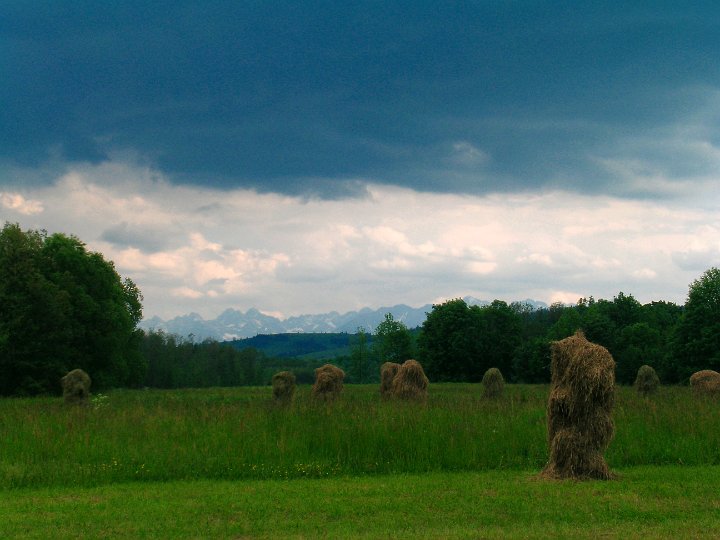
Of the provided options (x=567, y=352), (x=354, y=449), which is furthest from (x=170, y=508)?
(x=567, y=352)

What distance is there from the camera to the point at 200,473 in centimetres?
1445

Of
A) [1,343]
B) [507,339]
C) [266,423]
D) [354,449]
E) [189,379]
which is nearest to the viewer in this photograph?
[354,449]

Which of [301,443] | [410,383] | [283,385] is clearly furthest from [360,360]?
[301,443]

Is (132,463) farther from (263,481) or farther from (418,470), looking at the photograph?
(418,470)

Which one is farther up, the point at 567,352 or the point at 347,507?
the point at 567,352

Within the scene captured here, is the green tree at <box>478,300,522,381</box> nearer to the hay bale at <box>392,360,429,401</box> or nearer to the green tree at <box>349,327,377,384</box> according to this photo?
the green tree at <box>349,327,377,384</box>

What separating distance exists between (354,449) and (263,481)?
271 cm

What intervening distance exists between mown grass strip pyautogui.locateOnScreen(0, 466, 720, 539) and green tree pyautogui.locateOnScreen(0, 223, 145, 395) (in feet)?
139

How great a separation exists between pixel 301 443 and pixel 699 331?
6286cm

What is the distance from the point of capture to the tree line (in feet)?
170

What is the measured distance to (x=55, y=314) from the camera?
52500 mm

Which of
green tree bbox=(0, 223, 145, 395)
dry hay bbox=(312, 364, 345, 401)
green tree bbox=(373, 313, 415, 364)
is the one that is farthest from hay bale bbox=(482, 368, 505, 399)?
green tree bbox=(373, 313, 415, 364)

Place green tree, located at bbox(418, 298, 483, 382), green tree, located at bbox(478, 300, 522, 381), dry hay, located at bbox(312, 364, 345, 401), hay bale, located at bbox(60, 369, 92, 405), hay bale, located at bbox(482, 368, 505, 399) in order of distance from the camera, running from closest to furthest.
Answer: hay bale, located at bbox(60, 369, 92, 405), dry hay, located at bbox(312, 364, 345, 401), hay bale, located at bbox(482, 368, 505, 399), green tree, located at bbox(418, 298, 483, 382), green tree, located at bbox(478, 300, 522, 381)

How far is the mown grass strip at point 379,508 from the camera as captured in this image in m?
9.65
